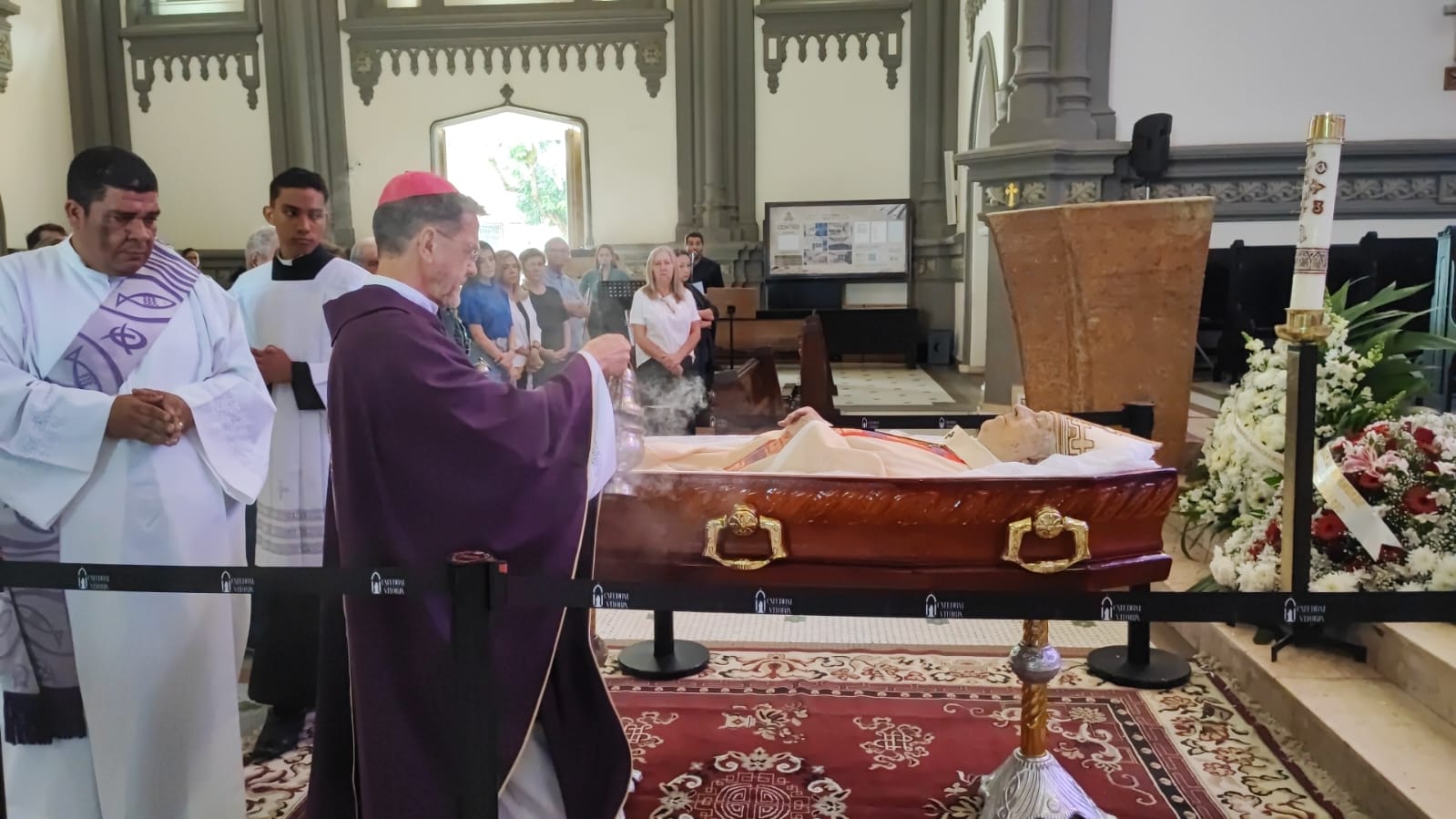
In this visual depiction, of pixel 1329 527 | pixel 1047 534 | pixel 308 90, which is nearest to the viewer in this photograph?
pixel 1047 534

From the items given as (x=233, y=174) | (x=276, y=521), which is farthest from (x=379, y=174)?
(x=276, y=521)

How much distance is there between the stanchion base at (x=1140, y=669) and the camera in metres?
3.30

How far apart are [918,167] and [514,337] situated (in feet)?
31.2

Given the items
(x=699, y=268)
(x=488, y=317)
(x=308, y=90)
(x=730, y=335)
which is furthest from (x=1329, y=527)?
(x=308, y=90)

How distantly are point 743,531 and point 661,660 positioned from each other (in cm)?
139

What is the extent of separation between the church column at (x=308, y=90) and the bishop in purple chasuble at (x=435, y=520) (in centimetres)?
1298

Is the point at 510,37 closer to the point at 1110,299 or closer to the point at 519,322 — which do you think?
the point at 519,322

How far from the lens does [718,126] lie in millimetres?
13898

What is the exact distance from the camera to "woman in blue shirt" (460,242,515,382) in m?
5.30

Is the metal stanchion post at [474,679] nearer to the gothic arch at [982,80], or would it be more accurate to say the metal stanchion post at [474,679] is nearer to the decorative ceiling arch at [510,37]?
the gothic arch at [982,80]

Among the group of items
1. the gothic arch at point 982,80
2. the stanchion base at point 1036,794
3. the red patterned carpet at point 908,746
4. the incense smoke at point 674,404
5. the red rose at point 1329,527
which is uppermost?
the gothic arch at point 982,80

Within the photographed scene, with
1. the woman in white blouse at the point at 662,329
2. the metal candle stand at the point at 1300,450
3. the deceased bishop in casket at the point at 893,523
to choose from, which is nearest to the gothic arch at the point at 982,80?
the woman in white blouse at the point at 662,329

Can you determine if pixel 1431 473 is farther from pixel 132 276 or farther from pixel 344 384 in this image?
pixel 132 276

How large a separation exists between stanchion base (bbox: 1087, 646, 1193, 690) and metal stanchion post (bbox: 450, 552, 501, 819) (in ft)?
7.45
